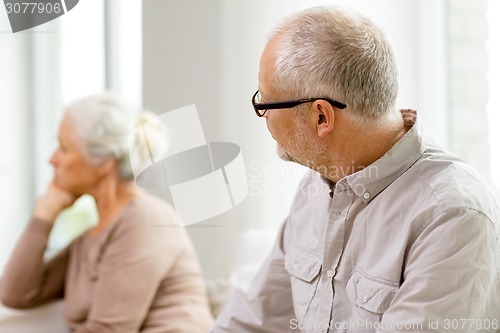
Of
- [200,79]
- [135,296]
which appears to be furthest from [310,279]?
[200,79]

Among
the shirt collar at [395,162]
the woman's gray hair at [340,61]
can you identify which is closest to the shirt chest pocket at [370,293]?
the shirt collar at [395,162]

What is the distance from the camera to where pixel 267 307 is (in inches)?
53.8

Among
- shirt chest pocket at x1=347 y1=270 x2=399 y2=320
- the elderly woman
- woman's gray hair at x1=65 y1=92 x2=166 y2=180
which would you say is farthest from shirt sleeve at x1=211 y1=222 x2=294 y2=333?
woman's gray hair at x1=65 y1=92 x2=166 y2=180

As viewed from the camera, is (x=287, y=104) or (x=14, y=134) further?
(x=14, y=134)

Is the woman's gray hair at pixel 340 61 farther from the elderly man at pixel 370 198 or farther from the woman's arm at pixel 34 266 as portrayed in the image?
the woman's arm at pixel 34 266

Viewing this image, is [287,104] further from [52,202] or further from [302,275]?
[52,202]

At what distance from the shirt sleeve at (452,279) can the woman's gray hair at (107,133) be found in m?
1.11

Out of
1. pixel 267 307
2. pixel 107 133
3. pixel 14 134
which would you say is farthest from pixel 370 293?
pixel 14 134

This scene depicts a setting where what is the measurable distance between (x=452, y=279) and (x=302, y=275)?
0.35 metres

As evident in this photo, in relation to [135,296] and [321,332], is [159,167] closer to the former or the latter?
[135,296]

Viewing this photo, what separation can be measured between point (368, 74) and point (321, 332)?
46 centimetres

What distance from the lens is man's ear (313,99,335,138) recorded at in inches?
46.3

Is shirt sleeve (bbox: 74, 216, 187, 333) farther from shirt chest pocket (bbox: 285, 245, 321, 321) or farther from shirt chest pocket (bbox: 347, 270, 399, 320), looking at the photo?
shirt chest pocket (bbox: 347, 270, 399, 320)

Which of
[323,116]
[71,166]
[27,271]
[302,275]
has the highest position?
[323,116]
